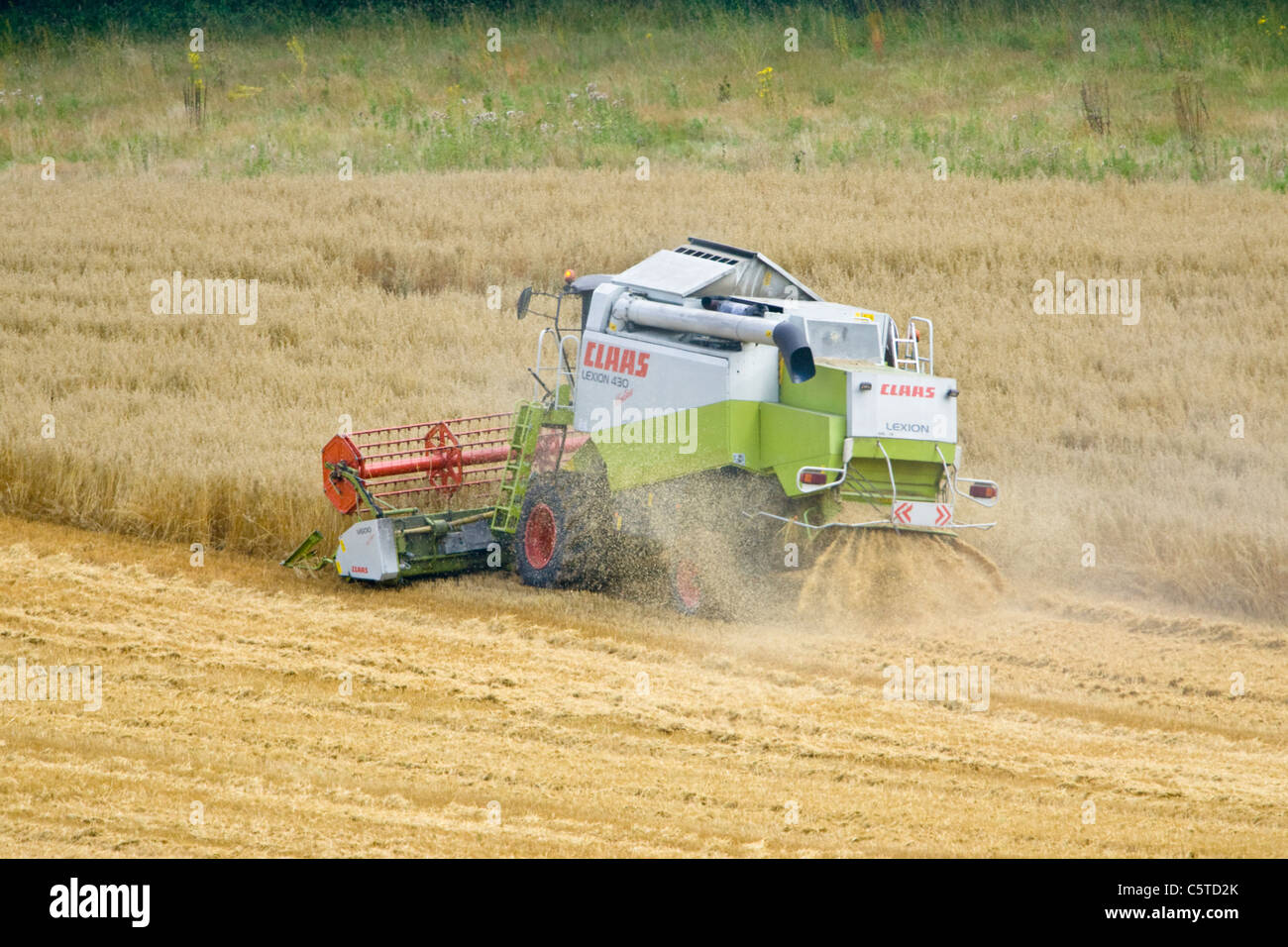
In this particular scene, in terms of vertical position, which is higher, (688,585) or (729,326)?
(729,326)

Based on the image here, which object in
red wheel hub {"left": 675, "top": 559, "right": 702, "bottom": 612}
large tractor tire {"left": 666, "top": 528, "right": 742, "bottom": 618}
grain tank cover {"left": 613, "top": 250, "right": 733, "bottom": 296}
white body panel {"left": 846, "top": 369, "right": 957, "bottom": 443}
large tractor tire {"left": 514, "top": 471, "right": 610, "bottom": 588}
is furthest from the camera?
large tractor tire {"left": 514, "top": 471, "right": 610, "bottom": 588}

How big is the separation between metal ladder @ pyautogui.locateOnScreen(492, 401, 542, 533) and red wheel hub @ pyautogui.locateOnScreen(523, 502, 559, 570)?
0.15 meters

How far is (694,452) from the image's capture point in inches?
407

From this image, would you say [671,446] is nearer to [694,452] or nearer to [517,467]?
[694,452]

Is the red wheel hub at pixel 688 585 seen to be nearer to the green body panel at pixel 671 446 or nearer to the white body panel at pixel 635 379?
the green body panel at pixel 671 446

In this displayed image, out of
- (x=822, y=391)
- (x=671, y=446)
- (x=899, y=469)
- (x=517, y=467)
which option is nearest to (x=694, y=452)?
(x=671, y=446)

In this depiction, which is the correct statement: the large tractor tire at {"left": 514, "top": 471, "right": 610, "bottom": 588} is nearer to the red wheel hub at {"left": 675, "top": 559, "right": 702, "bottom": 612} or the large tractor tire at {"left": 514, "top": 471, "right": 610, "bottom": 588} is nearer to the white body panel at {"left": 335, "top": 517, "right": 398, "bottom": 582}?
the red wheel hub at {"left": 675, "top": 559, "right": 702, "bottom": 612}

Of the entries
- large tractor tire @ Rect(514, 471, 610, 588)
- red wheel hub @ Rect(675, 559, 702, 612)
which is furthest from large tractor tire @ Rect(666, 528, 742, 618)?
large tractor tire @ Rect(514, 471, 610, 588)

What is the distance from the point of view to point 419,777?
7.29 meters

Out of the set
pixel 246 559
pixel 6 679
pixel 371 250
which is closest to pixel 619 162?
pixel 371 250

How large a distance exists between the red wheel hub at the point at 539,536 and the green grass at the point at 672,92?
1365 cm

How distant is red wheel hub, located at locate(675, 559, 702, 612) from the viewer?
10.7 m

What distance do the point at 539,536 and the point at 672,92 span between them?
1875 centimetres

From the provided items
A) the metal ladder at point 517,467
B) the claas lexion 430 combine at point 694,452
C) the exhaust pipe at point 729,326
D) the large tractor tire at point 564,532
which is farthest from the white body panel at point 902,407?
the metal ladder at point 517,467
